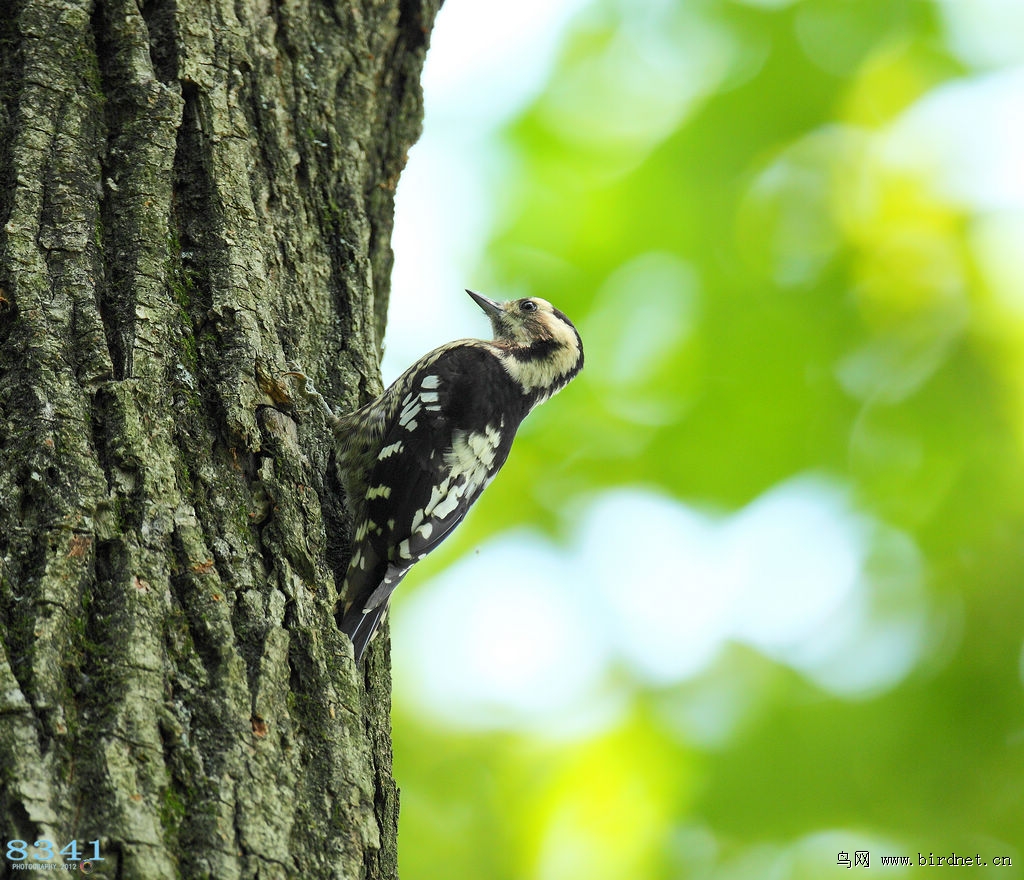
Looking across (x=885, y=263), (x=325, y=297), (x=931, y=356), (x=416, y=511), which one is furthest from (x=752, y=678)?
(x=325, y=297)

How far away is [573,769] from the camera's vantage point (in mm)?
4922

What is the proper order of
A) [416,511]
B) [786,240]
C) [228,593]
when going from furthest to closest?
[786,240], [416,511], [228,593]

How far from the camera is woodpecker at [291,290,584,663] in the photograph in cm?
264

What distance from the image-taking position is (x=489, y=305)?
4355 millimetres

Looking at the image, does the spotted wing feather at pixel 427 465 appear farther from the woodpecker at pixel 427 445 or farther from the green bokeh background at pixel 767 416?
the green bokeh background at pixel 767 416

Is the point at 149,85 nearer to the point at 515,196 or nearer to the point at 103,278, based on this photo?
the point at 103,278

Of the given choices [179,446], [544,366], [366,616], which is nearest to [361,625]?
[366,616]

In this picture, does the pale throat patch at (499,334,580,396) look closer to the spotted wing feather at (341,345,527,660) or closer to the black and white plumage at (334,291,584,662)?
the black and white plumage at (334,291,584,662)

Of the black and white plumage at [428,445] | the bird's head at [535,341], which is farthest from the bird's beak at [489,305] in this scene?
the black and white plumage at [428,445]

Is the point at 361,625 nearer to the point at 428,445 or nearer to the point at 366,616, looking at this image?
the point at 366,616

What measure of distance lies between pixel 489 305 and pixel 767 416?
4.91 feet

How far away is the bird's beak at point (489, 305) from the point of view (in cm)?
434

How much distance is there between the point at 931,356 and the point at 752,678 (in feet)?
5.66

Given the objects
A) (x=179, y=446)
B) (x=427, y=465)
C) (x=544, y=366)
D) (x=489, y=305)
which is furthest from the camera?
(x=489, y=305)
